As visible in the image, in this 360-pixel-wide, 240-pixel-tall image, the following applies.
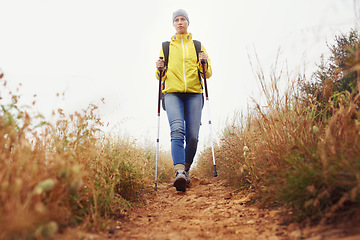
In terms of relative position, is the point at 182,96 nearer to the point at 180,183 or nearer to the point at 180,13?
the point at 180,183

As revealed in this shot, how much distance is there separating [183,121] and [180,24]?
1.60m

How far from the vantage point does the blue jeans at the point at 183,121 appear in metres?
3.82

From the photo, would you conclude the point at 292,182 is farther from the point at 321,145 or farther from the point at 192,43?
the point at 192,43

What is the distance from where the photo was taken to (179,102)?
3979 mm

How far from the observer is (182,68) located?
406 centimetres

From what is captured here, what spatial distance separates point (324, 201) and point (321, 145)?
0.38 meters

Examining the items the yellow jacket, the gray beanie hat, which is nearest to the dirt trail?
the yellow jacket

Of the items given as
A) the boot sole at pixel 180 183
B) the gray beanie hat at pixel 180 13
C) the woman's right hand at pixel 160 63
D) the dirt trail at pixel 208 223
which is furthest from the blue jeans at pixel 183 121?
the gray beanie hat at pixel 180 13

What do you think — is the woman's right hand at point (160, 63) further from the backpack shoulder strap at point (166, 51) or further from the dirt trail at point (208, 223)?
the dirt trail at point (208, 223)

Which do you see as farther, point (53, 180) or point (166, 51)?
point (166, 51)

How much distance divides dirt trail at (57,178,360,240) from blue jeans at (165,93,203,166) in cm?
71

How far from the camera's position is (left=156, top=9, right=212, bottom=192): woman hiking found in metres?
3.82

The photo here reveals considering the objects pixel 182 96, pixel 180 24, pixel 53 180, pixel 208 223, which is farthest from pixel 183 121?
pixel 53 180

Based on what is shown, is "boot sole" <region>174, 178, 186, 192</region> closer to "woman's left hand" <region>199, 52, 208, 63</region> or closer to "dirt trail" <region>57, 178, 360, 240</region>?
"dirt trail" <region>57, 178, 360, 240</region>
